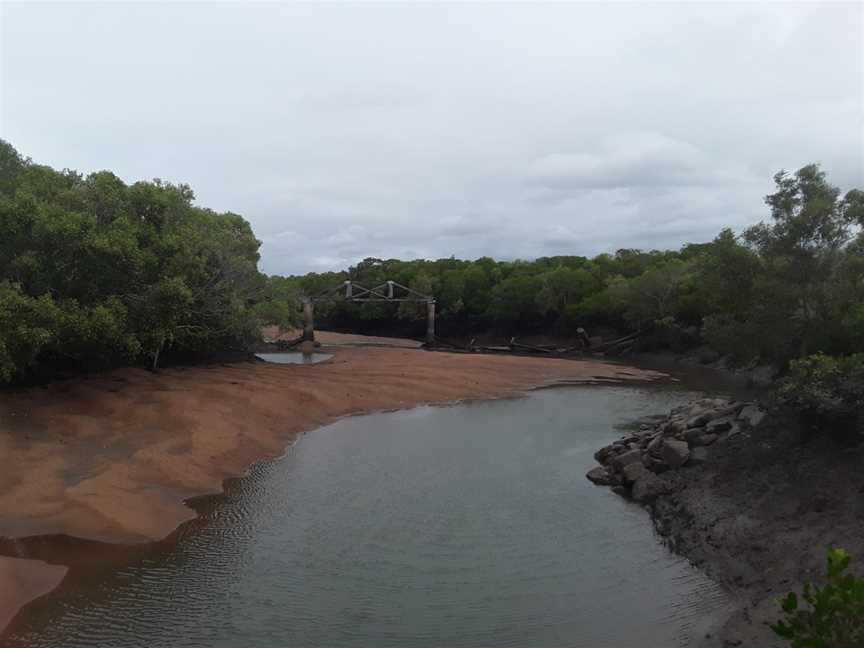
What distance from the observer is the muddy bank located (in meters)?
11.2

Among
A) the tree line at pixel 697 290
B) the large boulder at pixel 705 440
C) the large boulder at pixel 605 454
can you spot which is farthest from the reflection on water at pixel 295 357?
the large boulder at pixel 705 440

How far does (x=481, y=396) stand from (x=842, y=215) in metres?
20.9

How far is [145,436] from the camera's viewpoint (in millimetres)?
20812

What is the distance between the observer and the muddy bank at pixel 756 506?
11.2 m

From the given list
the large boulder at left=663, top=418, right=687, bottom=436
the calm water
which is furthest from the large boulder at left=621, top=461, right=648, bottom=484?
the large boulder at left=663, top=418, right=687, bottom=436

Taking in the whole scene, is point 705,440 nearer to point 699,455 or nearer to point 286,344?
point 699,455

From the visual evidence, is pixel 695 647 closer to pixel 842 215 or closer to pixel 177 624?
pixel 177 624

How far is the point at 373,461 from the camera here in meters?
21.5

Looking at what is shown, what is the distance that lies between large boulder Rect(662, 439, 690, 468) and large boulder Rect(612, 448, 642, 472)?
92cm

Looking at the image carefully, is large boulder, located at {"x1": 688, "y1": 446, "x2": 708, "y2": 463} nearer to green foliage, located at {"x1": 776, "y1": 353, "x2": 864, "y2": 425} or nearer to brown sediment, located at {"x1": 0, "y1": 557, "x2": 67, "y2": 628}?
green foliage, located at {"x1": 776, "y1": 353, "x2": 864, "y2": 425}

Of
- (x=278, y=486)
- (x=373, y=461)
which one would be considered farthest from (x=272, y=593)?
(x=373, y=461)

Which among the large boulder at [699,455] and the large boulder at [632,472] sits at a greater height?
the large boulder at [699,455]

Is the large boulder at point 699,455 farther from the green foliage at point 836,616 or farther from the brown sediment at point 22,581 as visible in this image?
the brown sediment at point 22,581

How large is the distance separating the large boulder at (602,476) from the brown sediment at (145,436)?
1054 centimetres
